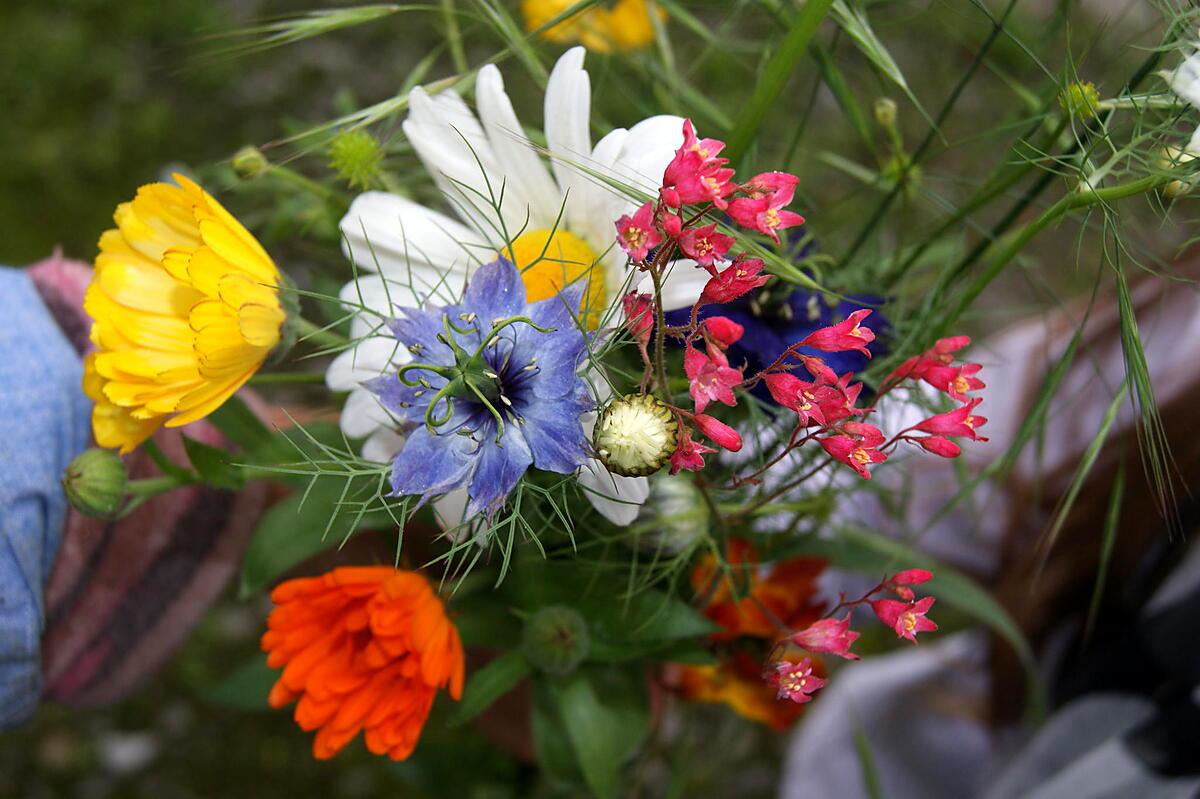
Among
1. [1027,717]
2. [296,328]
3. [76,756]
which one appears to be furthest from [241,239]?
[76,756]

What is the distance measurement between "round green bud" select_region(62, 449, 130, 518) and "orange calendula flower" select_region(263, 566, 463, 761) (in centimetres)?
7

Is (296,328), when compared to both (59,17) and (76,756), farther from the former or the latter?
(59,17)

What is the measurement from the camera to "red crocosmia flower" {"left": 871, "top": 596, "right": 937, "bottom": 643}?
0.27m

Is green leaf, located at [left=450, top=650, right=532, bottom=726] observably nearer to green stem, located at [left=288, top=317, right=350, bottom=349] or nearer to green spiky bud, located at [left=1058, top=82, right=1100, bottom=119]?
green stem, located at [left=288, top=317, right=350, bottom=349]

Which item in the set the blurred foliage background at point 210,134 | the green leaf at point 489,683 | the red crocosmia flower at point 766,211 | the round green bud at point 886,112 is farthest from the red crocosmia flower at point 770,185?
the blurred foliage background at point 210,134

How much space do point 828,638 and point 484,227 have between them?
0.54 ft

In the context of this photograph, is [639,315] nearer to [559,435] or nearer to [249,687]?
[559,435]

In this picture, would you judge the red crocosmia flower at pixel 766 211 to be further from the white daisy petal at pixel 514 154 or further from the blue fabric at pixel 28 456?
the blue fabric at pixel 28 456

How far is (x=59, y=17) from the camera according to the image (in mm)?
1225

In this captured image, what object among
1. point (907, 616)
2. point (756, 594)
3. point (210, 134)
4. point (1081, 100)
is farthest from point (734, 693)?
point (210, 134)

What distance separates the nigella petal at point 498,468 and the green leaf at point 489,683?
0.13 metres

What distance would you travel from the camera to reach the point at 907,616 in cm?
27

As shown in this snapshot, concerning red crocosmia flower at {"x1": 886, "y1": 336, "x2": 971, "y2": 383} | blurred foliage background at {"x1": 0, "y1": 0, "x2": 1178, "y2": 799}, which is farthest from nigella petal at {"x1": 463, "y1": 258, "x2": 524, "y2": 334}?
blurred foliage background at {"x1": 0, "y1": 0, "x2": 1178, "y2": 799}

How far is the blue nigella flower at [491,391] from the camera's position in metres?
0.26
